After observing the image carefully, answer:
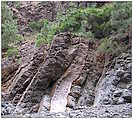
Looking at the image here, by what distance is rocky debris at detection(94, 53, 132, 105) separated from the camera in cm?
1359

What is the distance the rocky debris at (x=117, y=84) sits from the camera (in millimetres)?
13594

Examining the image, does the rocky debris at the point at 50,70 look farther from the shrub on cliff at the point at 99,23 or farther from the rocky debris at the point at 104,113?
the rocky debris at the point at 104,113

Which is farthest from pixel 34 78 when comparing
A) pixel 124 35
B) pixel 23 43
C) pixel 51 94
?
pixel 23 43

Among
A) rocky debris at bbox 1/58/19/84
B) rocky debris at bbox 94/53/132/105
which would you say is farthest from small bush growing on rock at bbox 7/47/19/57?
rocky debris at bbox 94/53/132/105

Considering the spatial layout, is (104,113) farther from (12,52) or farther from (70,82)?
(12,52)

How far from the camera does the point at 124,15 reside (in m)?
14.6

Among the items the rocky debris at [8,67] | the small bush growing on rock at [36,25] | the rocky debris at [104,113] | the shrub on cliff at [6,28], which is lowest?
the rocky debris at [8,67]

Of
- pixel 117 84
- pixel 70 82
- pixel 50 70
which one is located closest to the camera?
pixel 117 84

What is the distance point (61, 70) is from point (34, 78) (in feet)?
4.31

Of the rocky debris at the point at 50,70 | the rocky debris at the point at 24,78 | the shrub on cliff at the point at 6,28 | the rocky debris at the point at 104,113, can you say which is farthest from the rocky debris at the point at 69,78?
the shrub on cliff at the point at 6,28

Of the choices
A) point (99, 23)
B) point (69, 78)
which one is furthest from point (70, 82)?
point (99, 23)

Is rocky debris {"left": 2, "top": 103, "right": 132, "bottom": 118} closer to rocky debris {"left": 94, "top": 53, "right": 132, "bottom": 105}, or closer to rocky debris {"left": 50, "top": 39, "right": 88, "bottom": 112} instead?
rocky debris {"left": 94, "top": 53, "right": 132, "bottom": 105}

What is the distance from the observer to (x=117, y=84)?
14500 millimetres

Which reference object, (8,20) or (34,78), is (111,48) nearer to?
(34,78)
